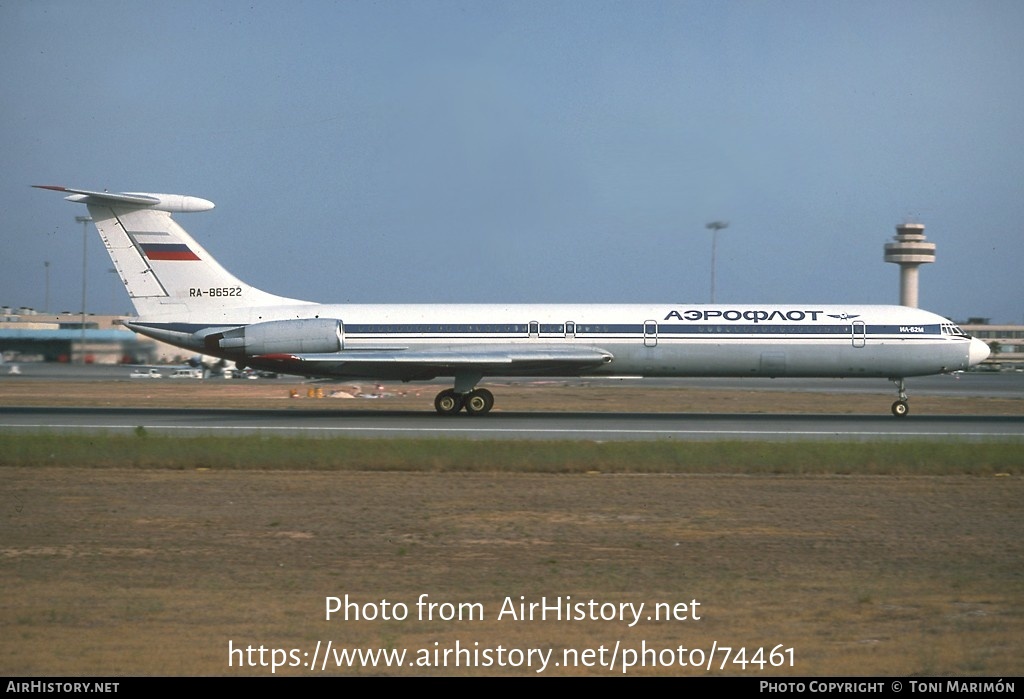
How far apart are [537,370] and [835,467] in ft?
40.7

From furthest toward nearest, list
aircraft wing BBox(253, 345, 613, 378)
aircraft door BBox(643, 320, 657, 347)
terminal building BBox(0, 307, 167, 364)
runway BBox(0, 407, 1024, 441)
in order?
terminal building BBox(0, 307, 167, 364) < aircraft door BBox(643, 320, 657, 347) < aircraft wing BBox(253, 345, 613, 378) < runway BBox(0, 407, 1024, 441)

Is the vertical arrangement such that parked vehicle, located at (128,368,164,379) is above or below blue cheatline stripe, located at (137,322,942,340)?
below

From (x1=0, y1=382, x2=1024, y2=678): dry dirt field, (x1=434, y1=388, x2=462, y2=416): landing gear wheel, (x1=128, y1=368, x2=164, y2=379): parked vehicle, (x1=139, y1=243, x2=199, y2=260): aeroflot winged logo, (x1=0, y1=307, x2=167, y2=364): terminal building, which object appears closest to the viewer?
(x1=0, y1=382, x2=1024, y2=678): dry dirt field

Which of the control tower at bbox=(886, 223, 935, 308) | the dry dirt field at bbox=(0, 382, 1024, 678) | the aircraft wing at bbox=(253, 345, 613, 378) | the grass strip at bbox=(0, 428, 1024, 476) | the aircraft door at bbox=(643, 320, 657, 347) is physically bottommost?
the dry dirt field at bbox=(0, 382, 1024, 678)

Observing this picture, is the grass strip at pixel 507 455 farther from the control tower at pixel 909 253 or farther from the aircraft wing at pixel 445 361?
the control tower at pixel 909 253

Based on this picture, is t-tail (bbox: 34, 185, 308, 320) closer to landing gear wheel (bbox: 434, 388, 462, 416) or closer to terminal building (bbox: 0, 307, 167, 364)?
landing gear wheel (bbox: 434, 388, 462, 416)

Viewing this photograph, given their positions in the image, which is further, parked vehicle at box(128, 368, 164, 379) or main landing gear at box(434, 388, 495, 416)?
parked vehicle at box(128, 368, 164, 379)

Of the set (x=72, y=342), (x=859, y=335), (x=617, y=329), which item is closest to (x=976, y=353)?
(x=859, y=335)

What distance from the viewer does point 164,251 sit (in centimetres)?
3000

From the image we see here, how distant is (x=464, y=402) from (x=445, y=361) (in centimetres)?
192

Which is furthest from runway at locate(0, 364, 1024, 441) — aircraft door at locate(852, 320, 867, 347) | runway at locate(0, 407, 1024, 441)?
aircraft door at locate(852, 320, 867, 347)

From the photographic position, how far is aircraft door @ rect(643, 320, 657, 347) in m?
29.6

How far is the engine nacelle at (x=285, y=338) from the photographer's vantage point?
96.1 ft

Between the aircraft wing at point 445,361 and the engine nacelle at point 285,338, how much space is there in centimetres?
20
